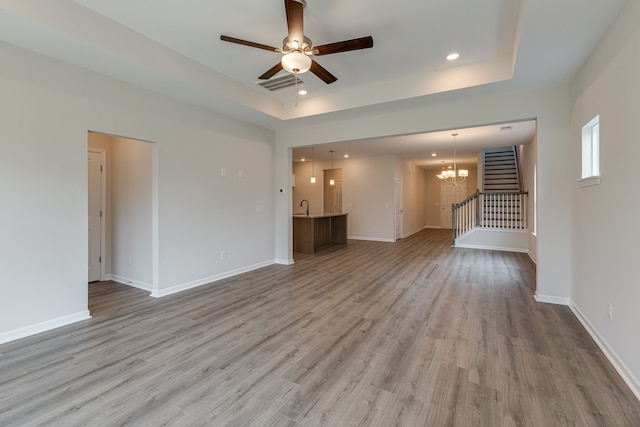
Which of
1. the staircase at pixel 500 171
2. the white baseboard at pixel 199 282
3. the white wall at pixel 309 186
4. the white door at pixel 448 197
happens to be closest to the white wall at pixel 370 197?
the white wall at pixel 309 186

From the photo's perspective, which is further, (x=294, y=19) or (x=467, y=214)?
(x=467, y=214)

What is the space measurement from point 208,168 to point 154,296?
2.03 meters

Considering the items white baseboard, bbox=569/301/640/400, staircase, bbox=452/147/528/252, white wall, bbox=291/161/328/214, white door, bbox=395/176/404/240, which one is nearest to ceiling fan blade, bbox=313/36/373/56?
white baseboard, bbox=569/301/640/400

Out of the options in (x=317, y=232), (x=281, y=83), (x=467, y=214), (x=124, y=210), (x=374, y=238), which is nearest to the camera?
(x=281, y=83)

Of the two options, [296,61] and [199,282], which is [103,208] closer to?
[199,282]

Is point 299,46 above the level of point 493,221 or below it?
above

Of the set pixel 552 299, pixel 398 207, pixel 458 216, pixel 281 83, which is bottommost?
pixel 552 299

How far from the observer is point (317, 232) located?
7816 millimetres

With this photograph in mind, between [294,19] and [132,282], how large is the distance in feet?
14.4

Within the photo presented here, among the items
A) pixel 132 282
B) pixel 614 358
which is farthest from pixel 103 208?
pixel 614 358

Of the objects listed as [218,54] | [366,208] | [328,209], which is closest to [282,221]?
[218,54]

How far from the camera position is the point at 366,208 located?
9.82 m

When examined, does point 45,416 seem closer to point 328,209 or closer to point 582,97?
point 582,97

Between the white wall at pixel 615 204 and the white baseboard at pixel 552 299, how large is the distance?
0.58 metres
